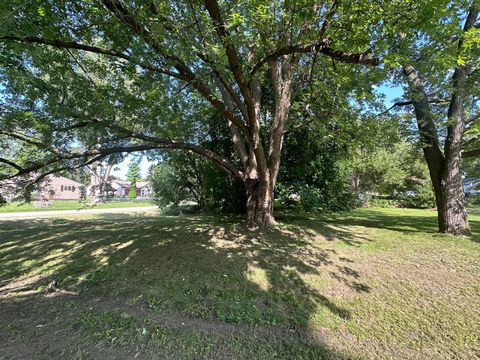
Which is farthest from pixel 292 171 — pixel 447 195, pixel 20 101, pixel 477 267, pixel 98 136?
pixel 20 101

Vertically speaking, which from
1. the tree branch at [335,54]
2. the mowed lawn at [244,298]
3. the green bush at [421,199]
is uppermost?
the tree branch at [335,54]

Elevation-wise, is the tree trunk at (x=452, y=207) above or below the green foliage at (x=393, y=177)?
below

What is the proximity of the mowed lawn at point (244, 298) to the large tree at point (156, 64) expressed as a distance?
7.21ft

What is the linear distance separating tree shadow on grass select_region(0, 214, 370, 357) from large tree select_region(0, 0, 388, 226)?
166 centimetres

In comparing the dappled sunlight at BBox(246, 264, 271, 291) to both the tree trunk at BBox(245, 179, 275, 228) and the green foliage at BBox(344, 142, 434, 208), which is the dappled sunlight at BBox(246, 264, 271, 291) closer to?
the tree trunk at BBox(245, 179, 275, 228)

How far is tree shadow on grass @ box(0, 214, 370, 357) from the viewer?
135 inches

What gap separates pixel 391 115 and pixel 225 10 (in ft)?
18.2

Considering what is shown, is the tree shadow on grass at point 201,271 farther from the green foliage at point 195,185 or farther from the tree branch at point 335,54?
the green foliage at point 195,185

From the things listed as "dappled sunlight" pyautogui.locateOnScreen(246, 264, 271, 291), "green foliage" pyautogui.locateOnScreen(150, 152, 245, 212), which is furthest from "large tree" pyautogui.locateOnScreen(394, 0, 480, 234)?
"green foliage" pyautogui.locateOnScreen(150, 152, 245, 212)

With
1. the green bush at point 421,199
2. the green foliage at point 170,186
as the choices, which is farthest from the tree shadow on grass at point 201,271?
the green bush at point 421,199

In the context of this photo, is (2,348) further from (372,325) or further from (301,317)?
(372,325)

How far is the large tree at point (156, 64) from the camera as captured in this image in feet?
A: 12.2

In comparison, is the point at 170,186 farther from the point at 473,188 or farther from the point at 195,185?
the point at 473,188

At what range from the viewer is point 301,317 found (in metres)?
3.26
